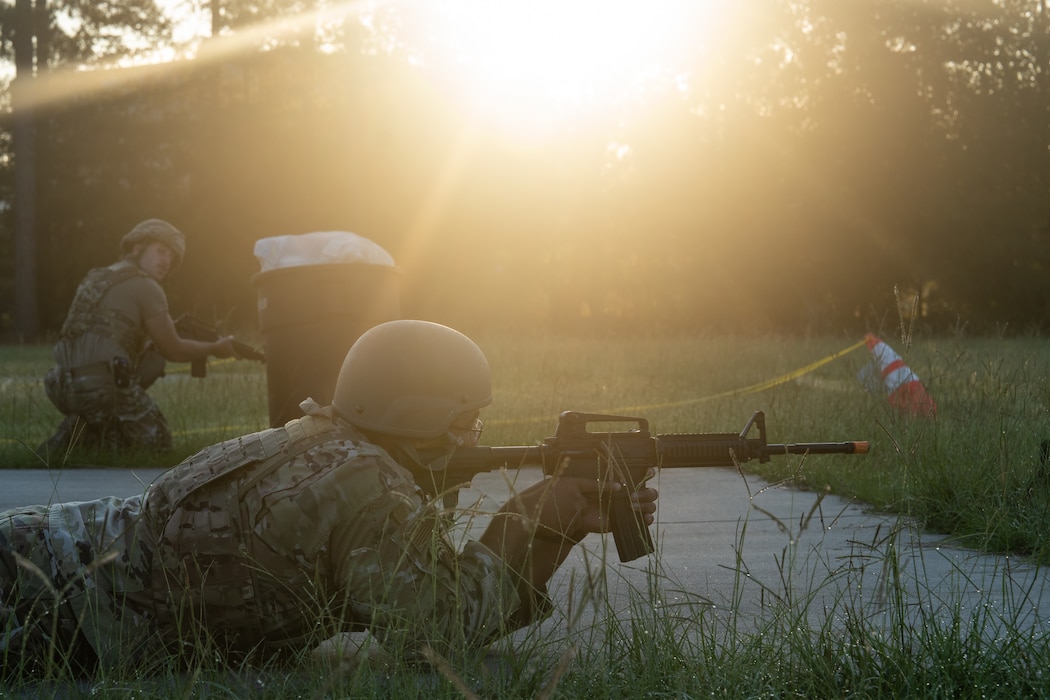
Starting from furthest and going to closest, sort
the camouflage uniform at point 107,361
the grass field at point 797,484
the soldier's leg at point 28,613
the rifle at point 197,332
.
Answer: the rifle at point 197,332, the camouflage uniform at point 107,361, the soldier's leg at point 28,613, the grass field at point 797,484

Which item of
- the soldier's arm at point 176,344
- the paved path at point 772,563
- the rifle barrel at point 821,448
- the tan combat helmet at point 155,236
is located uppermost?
the tan combat helmet at point 155,236

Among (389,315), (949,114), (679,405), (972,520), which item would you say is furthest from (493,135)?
(972,520)

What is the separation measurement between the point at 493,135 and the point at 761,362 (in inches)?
911

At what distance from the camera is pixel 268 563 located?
2.96 metres

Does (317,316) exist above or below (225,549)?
above

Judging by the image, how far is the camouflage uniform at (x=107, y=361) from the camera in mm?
8484

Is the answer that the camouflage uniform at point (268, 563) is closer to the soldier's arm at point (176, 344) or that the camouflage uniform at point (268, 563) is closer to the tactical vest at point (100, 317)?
the soldier's arm at point (176, 344)

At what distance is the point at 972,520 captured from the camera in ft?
16.9

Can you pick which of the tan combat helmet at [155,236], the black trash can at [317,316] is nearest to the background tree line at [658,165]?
the tan combat helmet at [155,236]

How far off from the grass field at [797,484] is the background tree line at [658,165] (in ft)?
72.4

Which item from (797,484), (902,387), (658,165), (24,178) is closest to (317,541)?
(797,484)

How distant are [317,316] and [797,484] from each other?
10.1 ft

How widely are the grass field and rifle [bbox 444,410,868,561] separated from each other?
0.82ft

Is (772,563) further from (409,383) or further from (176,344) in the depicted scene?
(176,344)
